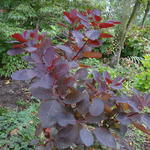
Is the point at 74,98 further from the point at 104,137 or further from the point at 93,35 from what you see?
the point at 93,35

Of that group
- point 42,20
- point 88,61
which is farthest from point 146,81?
point 42,20

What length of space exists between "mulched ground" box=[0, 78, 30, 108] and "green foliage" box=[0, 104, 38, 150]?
545 millimetres

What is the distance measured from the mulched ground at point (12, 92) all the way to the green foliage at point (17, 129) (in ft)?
1.79

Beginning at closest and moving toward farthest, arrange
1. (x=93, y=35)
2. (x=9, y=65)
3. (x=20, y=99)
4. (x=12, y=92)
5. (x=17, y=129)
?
(x=93, y=35) → (x=17, y=129) → (x=20, y=99) → (x=12, y=92) → (x=9, y=65)

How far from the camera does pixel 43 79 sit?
3.11 ft

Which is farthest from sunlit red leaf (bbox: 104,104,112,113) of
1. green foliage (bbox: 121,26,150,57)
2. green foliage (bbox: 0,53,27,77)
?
green foliage (bbox: 121,26,150,57)

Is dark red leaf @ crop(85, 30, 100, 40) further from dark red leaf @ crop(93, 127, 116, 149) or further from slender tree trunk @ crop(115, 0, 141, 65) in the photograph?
slender tree trunk @ crop(115, 0, 141, 65)

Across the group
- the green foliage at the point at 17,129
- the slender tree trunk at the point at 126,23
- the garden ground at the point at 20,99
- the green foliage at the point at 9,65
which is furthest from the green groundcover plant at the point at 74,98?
the slender tree trunk at the point at 126,23

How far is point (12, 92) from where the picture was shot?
3.61m

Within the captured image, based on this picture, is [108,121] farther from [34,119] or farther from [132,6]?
[132,6]

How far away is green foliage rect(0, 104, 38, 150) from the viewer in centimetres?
206

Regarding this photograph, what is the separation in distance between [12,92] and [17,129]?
1417mm

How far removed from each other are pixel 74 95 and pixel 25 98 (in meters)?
2.46

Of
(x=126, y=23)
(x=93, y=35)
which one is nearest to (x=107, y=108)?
(x=93, y=35)
